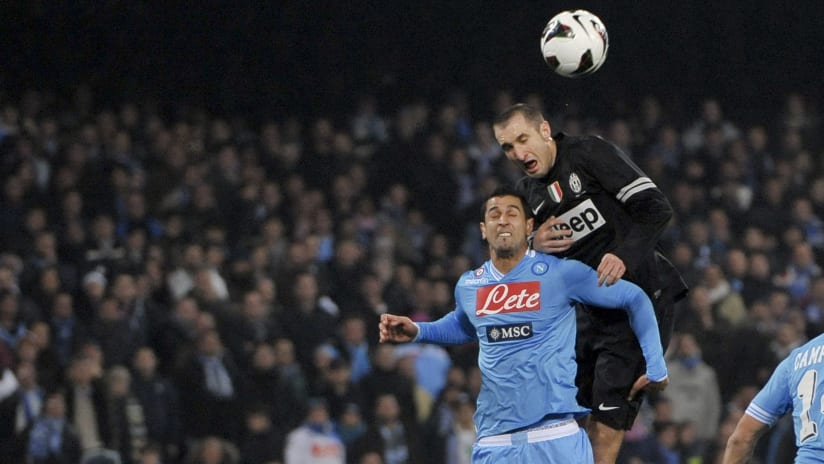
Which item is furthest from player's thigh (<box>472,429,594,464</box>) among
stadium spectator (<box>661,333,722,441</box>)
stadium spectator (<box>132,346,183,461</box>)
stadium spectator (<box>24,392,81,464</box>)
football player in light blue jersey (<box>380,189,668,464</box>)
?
stadium spectator (<box>661,333,722,441</box>)

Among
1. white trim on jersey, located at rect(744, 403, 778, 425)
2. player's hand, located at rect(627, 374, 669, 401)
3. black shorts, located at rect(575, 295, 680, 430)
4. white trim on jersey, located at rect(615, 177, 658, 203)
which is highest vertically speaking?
white trim on jersey, located at rect(615, 177, 658, 203)

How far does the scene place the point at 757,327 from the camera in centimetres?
1223

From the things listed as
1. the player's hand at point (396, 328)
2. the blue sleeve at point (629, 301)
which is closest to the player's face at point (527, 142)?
the blue sleeve at point (629, 301)

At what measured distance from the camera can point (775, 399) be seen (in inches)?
225

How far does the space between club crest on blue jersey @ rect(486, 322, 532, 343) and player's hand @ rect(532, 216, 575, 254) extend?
1.50 ft

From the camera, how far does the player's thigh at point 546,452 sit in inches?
237

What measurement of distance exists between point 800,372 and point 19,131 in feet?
30.5

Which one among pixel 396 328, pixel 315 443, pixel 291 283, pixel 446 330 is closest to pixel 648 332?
pixel 446 330

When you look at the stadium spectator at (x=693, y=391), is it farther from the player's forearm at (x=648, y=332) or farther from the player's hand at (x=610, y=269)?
the player's hand at (x=610, y=269)

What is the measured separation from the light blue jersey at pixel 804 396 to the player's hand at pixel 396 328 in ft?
5.10

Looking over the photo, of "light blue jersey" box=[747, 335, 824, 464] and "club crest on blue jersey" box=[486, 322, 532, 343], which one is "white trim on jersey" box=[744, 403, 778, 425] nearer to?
"light blue jersey" box=[747, 335, 824, 464]

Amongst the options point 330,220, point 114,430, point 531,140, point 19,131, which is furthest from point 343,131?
point 531,140

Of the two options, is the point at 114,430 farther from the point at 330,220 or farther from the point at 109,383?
the point at 330,220

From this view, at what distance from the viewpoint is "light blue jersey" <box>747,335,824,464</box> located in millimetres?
5469
